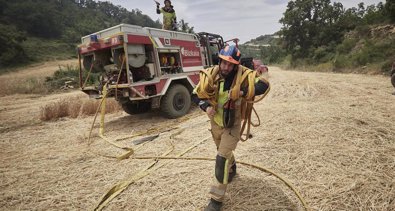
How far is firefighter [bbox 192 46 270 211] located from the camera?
2764 mm

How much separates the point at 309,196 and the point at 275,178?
0.52m

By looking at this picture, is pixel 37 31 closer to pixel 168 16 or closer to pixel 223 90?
pixel 168 16

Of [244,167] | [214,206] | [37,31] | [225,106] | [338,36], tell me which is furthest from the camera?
[37,31]

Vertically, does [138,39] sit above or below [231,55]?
above

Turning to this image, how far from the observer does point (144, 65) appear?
23.2 feet

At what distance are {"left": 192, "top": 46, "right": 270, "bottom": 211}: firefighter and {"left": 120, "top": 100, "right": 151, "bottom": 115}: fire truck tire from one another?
Answer: 575cm

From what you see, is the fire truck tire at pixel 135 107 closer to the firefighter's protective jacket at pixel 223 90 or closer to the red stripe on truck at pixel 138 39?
the red stripe on truck at pixel 138 39

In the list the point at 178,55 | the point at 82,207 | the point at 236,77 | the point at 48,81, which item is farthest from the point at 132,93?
the point at 48,81

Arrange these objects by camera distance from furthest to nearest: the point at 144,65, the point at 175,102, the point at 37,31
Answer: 1. the point at 37,31
2. the point at 175,102
3. the point at 144,65

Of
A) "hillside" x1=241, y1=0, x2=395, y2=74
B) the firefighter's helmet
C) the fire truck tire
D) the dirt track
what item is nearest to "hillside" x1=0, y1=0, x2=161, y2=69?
the fire truck tire

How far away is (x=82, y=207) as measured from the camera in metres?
3.16

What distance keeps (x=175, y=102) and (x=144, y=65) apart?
147 centimetres

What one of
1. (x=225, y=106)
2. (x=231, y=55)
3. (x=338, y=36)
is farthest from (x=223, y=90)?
(x=338, y=36)

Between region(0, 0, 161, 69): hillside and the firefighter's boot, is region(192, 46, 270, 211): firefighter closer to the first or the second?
the firefighter's boot
